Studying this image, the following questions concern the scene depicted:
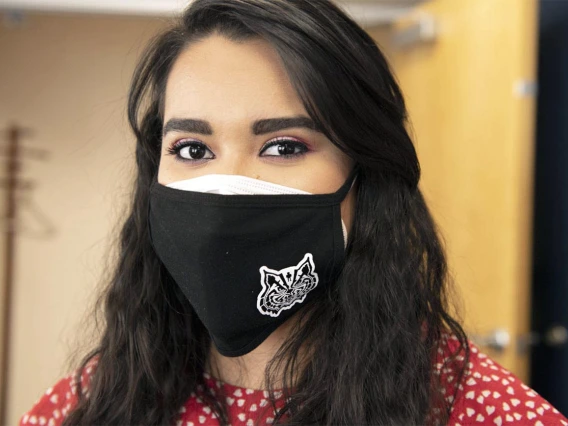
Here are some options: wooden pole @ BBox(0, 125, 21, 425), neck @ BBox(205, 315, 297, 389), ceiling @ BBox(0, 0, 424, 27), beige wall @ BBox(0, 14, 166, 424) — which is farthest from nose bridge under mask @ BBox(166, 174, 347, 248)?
wooden pole @ BBox(0, 125, 21, 425)

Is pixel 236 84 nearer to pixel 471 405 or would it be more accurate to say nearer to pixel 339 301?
pixel 339 301

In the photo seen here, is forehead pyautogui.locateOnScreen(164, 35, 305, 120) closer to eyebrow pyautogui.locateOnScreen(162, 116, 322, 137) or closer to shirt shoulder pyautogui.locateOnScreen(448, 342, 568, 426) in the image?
eyebrow pyautogui.locateOnScreen(162, 116, 322, 137)

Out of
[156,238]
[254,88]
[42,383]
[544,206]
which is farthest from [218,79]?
[42,383]

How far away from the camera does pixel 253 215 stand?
33.3 inches

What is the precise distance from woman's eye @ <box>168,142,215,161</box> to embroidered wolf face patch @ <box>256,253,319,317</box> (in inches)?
8.9

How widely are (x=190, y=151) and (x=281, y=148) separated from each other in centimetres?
17

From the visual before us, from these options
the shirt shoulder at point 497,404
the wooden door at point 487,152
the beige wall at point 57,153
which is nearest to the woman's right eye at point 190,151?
the shirt shoulder at point 497,404

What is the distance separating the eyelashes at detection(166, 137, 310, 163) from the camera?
888 millimetres

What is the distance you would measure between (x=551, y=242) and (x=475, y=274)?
327mm

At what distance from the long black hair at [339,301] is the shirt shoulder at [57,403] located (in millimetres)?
25

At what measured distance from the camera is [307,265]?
87 centimetres

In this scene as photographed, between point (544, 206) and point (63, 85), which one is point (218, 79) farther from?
point (63, 85)

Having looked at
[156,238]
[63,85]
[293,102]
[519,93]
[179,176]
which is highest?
[63,85]

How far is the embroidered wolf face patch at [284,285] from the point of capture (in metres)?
0.85
